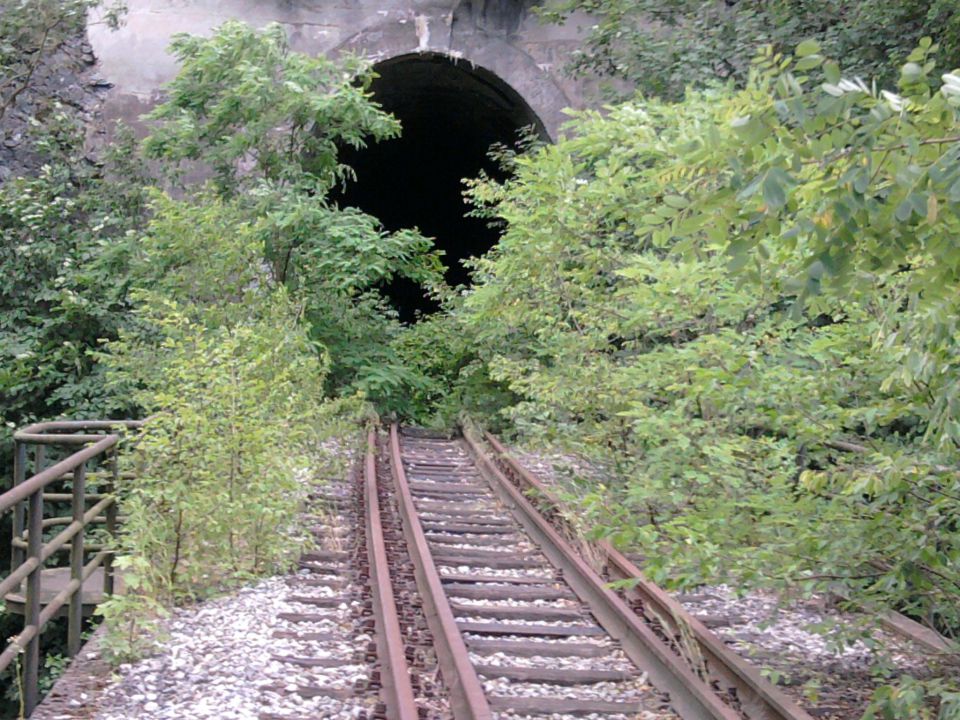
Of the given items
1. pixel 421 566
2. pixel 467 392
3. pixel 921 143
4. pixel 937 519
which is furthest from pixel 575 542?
pixel 467 392

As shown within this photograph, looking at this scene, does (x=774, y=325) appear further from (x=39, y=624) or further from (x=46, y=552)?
(x=39, y=624)

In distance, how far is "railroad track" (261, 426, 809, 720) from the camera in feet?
14.5

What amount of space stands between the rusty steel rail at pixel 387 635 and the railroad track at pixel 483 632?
1cm

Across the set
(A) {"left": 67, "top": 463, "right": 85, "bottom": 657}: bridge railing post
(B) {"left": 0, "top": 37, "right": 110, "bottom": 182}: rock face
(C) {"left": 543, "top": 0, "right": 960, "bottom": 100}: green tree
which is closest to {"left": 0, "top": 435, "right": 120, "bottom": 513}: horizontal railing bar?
(A) {"left": 67, "top": 463, "right": 85, "bottom": 657}: bridge railing post

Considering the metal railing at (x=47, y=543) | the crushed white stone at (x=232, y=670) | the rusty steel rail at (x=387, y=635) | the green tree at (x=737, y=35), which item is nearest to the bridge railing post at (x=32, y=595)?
the metal railing at (x=47, y=543)

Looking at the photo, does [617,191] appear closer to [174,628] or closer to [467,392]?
[174,628]

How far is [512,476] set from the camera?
34.1 ft

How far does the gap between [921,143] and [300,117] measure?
39.3 ft

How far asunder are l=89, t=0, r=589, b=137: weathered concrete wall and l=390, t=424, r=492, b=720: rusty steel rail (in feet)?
36.0

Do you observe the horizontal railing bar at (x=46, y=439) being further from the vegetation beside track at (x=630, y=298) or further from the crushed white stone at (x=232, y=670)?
the crushed white stone at (x=232, y=670)

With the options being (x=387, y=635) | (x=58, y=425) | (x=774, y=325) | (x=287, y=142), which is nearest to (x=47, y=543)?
(x=58, y=425)

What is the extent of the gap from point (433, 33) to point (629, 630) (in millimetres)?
13984

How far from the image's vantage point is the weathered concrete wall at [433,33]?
16.6 meters

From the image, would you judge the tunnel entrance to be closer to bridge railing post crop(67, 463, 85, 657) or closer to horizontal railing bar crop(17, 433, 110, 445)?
horizontal railing bar crop(17, 433, 110, 445)
